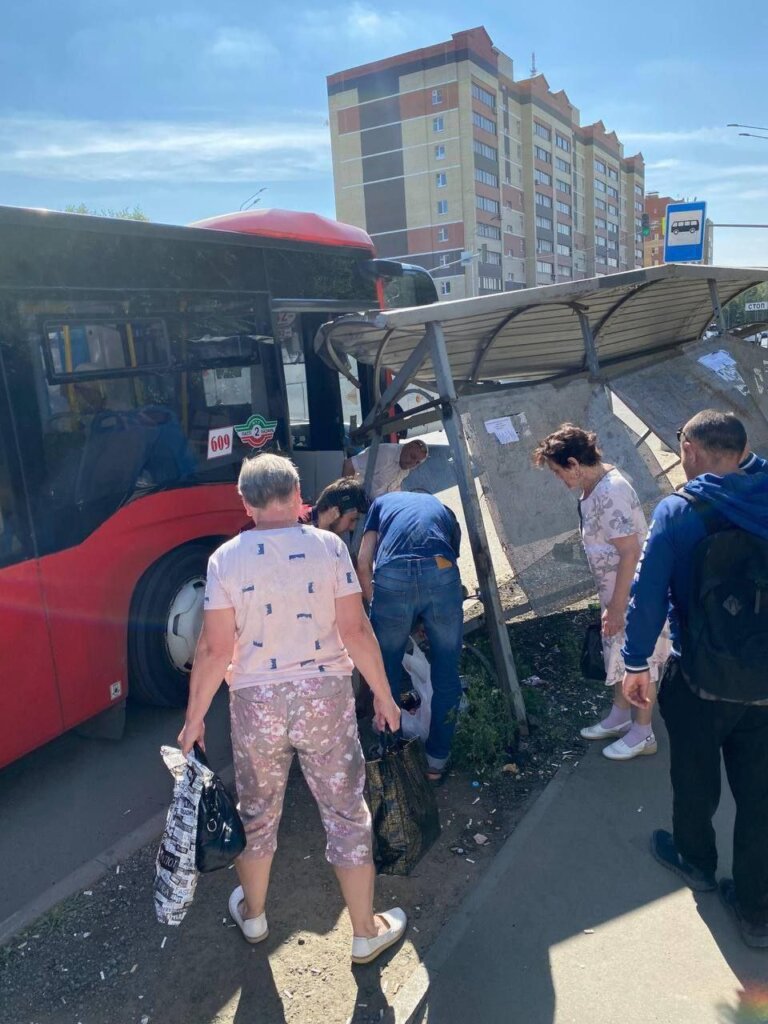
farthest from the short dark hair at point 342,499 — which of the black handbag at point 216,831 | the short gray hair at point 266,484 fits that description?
the black handbag at point 216,831

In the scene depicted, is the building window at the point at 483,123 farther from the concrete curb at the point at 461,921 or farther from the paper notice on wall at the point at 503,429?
the concrete curb at the point at 461,921

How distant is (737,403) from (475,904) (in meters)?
4.58

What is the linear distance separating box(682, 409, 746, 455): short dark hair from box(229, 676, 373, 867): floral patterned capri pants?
5.20 feet

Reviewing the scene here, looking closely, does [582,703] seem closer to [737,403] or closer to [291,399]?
[737,403]

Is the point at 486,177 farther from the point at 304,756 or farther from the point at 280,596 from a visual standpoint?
the point at 304,756

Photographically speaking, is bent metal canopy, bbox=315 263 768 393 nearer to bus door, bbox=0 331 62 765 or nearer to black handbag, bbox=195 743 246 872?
bus door, bbox=0 331 62 765

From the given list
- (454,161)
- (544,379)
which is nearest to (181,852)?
(544,379)

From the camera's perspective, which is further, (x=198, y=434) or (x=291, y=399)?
(x=291, y=399)

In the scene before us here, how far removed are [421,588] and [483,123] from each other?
255 feet

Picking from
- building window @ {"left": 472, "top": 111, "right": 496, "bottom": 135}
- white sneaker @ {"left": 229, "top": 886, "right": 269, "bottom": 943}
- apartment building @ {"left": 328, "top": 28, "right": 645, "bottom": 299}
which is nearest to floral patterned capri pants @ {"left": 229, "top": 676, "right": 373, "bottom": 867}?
white sneaker @ {"left": 229, "top": 886, "right": 269, "bottom": 943}

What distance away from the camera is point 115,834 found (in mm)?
3863

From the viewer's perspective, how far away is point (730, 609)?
2643 millimetres

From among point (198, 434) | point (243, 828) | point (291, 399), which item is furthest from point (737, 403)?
point (243, 828)

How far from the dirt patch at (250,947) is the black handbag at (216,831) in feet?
1.68
